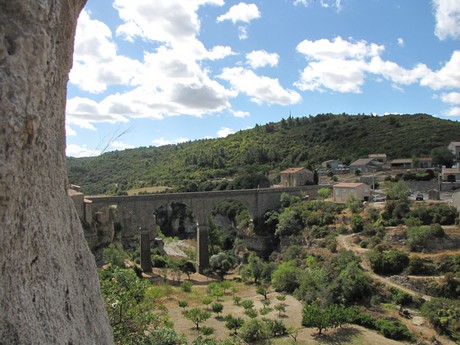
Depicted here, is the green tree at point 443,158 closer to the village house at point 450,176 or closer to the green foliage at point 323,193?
the village house at point 450,176

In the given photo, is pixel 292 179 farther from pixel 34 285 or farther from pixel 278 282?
pixel 34 285

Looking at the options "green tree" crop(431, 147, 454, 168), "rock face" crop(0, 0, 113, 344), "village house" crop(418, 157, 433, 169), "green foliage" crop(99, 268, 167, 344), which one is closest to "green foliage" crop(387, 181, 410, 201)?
"green tree" crop(431, 147, 454, 168)

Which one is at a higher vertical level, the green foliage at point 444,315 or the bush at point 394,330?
the green foliage at point 444,315

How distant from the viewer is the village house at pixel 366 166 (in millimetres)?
59906

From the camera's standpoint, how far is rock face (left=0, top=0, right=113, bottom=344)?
2369 millimetres

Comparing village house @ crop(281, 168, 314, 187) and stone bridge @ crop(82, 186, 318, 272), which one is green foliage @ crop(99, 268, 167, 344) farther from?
village house @ crop(281, 168, 314, 187)

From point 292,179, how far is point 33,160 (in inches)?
2130

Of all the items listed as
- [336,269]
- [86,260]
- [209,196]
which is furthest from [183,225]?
[86,260]

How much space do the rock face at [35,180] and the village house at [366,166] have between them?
59450 millimetres

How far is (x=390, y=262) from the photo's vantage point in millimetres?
27250

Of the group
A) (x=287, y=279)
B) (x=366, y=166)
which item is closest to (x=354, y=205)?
(x=287, y=279)

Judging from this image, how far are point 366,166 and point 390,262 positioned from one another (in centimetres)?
3513

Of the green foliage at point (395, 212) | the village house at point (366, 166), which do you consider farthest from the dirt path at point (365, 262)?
the village house at point (366, 166)

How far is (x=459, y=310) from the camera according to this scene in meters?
21.0
